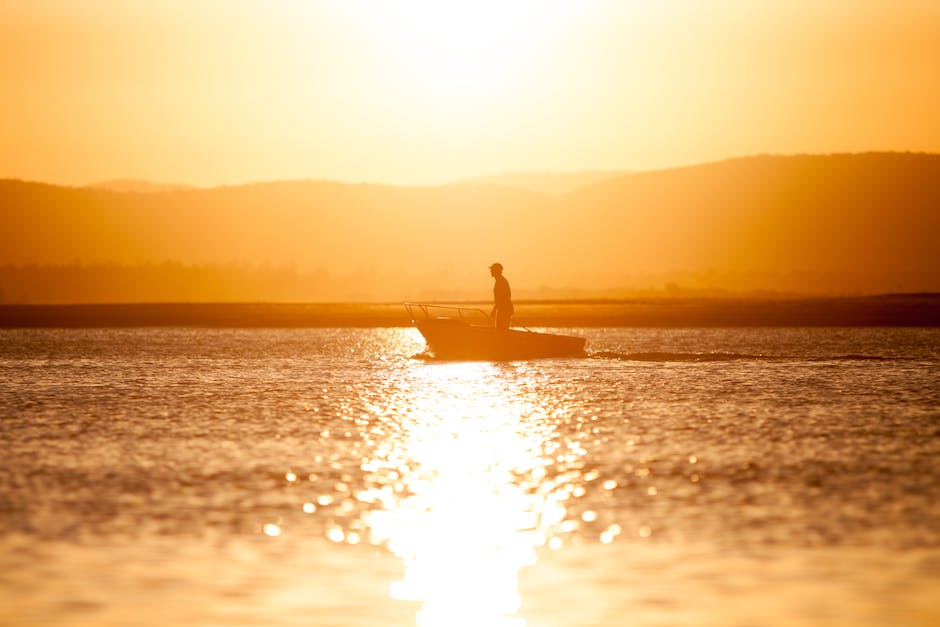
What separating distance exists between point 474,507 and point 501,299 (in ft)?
82.7

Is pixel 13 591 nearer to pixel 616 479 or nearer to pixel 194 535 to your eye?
pixel 194 535

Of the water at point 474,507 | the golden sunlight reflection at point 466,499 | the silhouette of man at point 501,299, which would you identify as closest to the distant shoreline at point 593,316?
the silhouette of man at point 501,299

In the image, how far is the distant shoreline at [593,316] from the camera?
100 meters

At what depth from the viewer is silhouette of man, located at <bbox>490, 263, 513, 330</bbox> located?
132 ft

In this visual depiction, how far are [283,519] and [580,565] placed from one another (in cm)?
392

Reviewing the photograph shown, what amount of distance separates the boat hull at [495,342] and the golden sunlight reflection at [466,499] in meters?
12.5

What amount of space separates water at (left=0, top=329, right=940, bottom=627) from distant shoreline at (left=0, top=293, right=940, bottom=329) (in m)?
69.2

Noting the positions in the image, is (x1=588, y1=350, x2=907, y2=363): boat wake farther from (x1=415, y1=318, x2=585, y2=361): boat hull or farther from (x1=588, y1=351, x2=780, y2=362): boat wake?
(x1=415, y1=318, x2=585, y2=361): boat hull

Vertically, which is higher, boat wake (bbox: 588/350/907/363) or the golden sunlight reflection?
boat wake (bbox: 588/350/907/363)

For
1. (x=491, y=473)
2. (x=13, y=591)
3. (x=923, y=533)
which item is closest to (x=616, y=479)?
(x=491, y=473)

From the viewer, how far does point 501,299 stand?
4059cm

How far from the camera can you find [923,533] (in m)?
13.6

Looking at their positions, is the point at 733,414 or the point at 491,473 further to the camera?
the point at 733,414

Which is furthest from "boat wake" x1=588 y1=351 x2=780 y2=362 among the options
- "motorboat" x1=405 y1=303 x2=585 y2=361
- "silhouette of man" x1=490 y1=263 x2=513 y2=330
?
"silhouette of man" x1=490 y1=263 x2=513 y2=330
